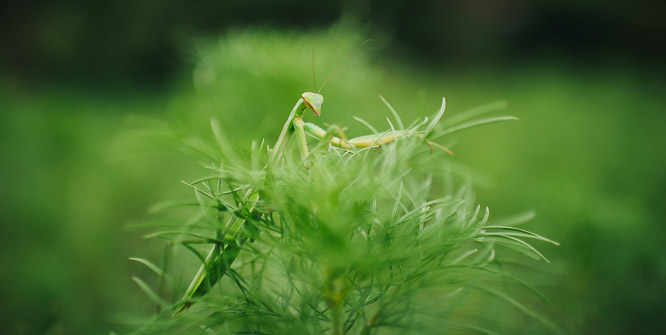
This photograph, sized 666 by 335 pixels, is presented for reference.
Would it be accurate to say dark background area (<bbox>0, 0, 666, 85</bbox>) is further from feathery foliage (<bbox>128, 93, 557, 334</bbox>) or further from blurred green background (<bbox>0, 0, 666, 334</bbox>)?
feathery foliage (<bbox>128, 93, 557, 334</bbox>)

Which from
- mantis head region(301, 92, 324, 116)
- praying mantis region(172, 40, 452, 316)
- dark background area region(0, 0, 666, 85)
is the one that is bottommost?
praying mantis region(172, 40, 452, 316)

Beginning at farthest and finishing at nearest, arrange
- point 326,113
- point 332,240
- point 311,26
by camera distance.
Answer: point 311,26 → point 326,113 → point 332,240

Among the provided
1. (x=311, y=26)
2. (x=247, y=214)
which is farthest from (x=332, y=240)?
(x=311, y=26)

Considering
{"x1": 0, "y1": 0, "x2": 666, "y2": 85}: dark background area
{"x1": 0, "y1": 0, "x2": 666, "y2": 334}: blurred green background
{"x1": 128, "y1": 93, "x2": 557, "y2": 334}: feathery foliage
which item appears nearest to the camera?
{"x1": 128, "y1": 93, "x2": 557, "y2": 334}: feathery foliage

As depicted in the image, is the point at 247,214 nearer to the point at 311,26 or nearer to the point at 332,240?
the point at 332,240

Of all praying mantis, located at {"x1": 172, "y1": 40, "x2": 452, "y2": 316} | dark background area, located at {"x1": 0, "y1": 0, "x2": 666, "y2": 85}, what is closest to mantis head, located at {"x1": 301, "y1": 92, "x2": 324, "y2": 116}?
praying mantis, located at {"x1": 172, "y1": 40, "x2": 452, "y2": 316}

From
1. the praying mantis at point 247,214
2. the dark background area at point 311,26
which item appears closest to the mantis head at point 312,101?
the praying mantis at point 247,214

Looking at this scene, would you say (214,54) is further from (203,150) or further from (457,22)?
(457,22)

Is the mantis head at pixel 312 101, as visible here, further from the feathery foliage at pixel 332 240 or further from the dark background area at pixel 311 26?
the dark background area at pixel 311 26
